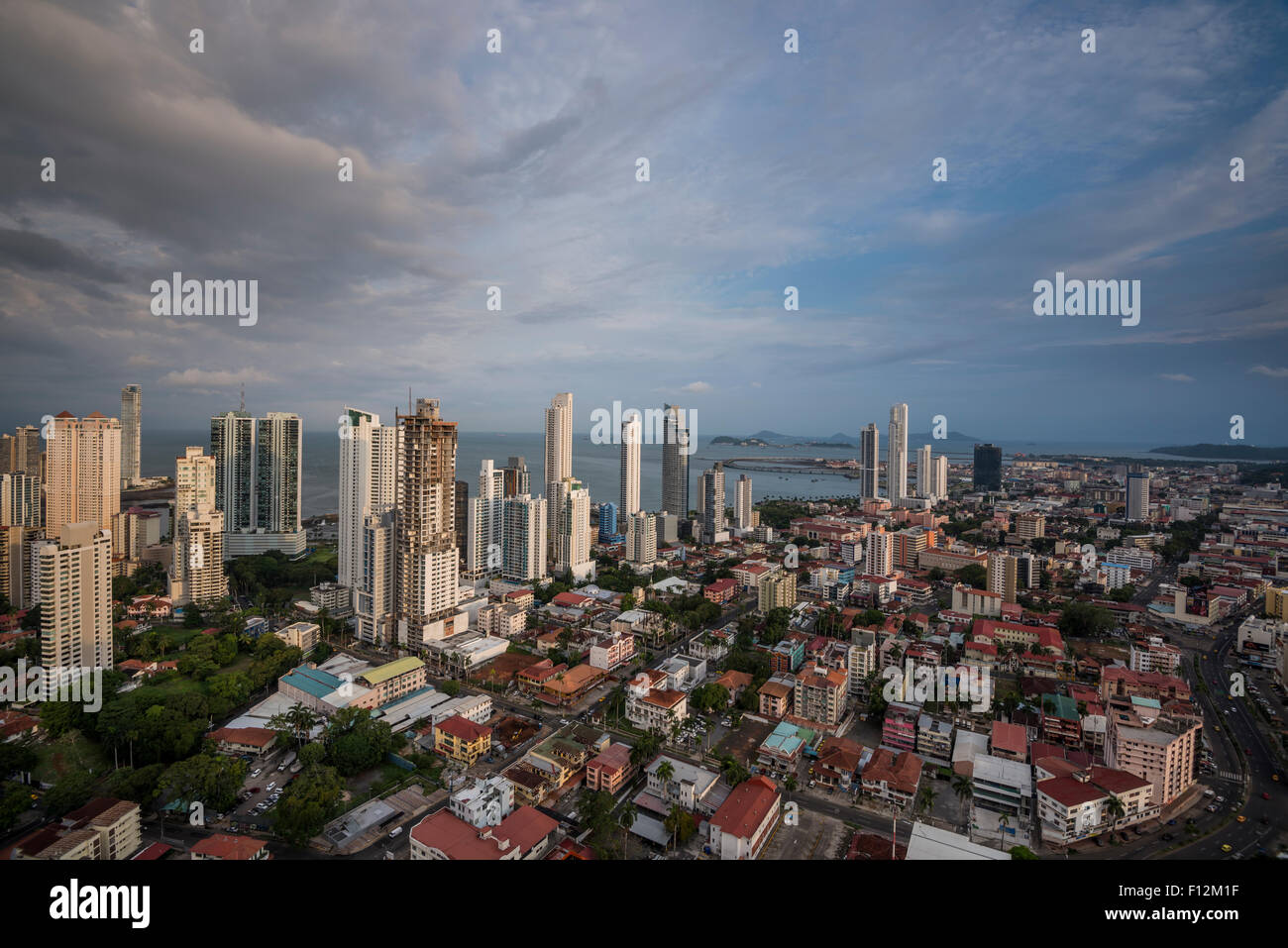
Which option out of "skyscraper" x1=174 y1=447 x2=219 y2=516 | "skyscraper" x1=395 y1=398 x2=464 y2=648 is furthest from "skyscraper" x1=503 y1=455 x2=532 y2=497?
"skyscraper" x1=174 y1=447 x2=219 y2=516

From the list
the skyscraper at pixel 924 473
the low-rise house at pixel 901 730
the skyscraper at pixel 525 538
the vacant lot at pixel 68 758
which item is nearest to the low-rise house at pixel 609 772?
the low-rise house at pixel 901 730

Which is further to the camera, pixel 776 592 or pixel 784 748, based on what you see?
pixel 776 592

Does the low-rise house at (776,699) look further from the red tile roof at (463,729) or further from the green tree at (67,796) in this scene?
the green tree at (67,796)

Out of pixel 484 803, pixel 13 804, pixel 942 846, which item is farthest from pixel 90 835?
pixel 942 846

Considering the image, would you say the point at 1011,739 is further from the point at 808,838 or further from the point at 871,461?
the point at 871,461

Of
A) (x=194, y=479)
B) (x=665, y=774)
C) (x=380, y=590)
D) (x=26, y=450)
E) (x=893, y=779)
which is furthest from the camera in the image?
(x=26, y=450)
